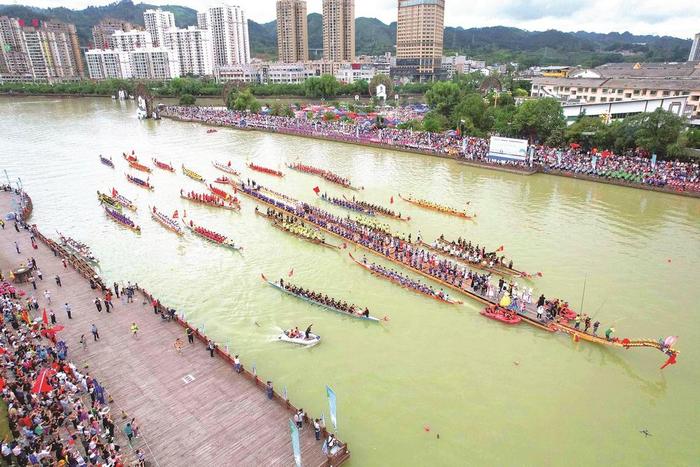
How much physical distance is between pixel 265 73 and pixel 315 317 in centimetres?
11942

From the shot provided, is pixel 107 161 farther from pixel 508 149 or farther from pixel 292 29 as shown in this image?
pixel 292 29

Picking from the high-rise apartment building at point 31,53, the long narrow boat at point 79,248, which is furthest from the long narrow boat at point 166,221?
the high-rise apartment building at point 31,53

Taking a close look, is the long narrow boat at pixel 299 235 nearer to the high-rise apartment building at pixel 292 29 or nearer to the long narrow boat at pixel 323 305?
the long narrow boat at pixel 323 305

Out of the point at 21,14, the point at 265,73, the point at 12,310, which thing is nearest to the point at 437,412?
the point at 12,310

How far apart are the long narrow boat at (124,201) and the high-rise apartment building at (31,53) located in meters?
135

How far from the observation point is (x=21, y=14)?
639ft

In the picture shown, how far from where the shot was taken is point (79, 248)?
24.8m

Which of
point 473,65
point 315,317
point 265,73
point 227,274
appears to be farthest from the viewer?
point 473,65

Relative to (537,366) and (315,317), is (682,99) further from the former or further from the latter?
(315,317)

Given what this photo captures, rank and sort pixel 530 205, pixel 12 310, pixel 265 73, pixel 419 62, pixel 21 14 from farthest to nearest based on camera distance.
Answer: pixel 21 14 < pixel 419 62 < pixel 265 73 < pixel 530 205 < pixel 12 310

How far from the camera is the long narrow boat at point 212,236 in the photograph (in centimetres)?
2556

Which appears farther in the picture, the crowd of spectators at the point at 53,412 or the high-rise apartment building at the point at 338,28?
the high-rise apartment building at the point at 338,28

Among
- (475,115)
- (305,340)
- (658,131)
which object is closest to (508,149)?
(658,131)

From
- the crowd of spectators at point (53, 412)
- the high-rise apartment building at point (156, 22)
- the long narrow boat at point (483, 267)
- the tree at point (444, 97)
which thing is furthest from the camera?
the high-rise apartment building at point (156, 22)
